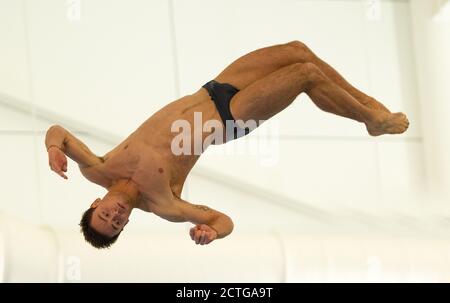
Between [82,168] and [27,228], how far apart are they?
1.08 metres

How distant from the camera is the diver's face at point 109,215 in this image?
334 cm

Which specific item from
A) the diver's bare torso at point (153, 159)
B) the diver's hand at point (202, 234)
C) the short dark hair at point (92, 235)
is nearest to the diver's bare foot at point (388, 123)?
the diver's bare torso at point (153, 159)

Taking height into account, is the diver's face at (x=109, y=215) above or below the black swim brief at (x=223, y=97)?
below

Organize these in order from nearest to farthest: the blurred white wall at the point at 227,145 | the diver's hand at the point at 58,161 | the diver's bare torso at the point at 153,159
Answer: the diver's hand at the point at 58,161, the diver's bare torso at the point at 153,159, the blurred white wall at the point at 227,145

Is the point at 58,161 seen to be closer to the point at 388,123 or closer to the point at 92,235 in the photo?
the point at 92,235

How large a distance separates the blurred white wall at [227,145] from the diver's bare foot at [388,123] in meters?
1.39

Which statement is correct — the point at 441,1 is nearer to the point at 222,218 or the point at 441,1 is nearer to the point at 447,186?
the point at 447,186

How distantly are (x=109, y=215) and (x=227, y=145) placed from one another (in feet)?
Result: 5.94

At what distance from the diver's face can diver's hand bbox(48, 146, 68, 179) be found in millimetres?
232

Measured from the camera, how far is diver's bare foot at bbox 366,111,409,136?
3.48 m

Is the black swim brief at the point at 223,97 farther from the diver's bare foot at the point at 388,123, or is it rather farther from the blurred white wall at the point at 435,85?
the blurred white wall at the point at 435,85
